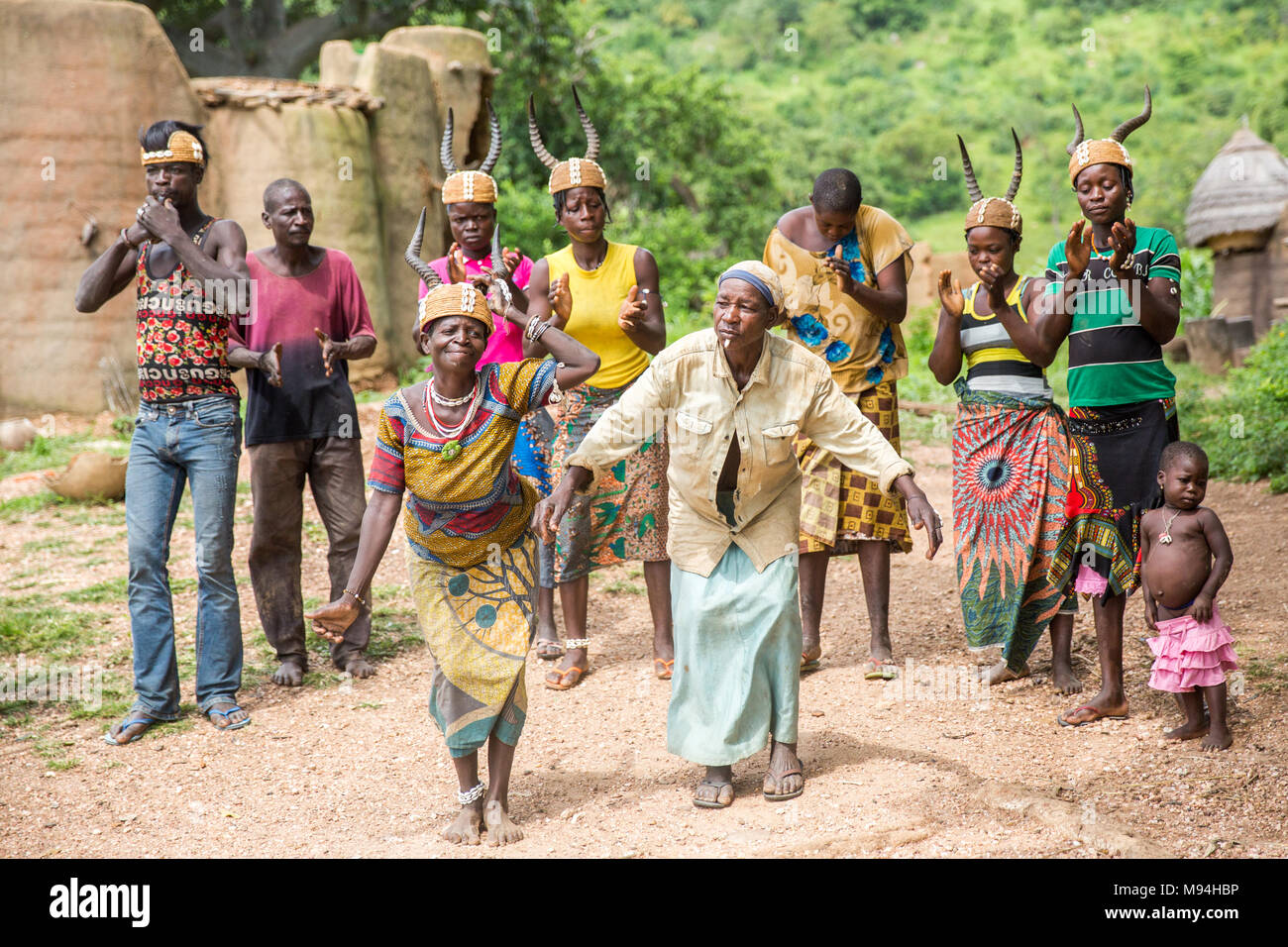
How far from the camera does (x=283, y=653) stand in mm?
5648

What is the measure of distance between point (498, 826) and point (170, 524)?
2161 millimetres

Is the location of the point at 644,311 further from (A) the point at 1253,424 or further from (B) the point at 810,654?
(A) the point at 1253,424

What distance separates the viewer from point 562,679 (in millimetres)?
5434

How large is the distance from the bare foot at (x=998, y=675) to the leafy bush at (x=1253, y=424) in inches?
155

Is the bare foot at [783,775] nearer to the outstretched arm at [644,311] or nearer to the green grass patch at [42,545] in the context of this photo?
the outstretched arm at [644,311]

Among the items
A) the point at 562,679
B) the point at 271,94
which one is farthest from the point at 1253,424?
the point at 271,94

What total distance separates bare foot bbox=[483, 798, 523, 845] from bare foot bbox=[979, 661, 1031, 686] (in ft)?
7.53

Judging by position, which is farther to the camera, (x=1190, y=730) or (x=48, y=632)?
(x=48, y=632)

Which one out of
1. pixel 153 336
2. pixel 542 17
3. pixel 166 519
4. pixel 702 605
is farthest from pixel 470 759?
pixel 542 17

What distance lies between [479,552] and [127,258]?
7.74ft

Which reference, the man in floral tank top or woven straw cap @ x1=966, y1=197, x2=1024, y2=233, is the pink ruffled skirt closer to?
woven straw cap @ x1=966, y1=197, x2=1024, y2=233

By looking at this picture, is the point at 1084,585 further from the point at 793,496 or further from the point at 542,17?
the point at 542,17

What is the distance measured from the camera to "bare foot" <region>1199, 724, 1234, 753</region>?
4.26m

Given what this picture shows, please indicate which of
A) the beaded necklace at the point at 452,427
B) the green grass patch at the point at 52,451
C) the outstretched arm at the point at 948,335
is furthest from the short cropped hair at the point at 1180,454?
the green grass patch at the point at 52,451
